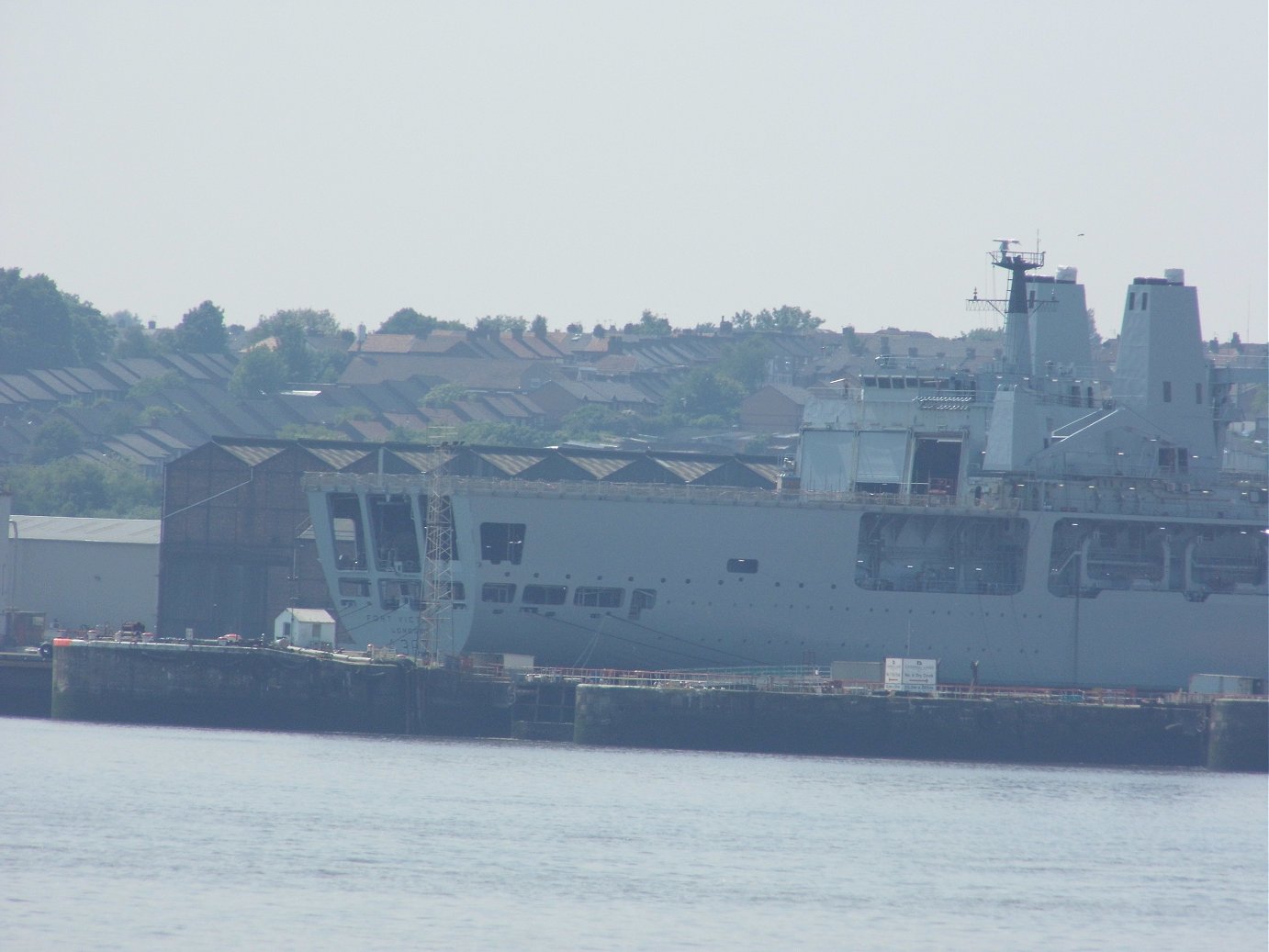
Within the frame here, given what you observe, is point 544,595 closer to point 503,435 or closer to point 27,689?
point 27,689

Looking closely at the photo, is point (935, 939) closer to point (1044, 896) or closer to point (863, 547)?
point (1044, 896)

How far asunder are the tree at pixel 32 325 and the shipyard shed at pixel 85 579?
84099 millimetres

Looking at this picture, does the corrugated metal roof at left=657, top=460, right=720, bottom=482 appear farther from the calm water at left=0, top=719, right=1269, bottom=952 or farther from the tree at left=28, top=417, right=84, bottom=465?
the tree at left=28, top=417, right=84, bottom=465

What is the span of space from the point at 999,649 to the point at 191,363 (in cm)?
11878

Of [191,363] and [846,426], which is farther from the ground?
[191,363]

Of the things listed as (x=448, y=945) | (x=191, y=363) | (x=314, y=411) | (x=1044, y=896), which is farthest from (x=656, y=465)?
(x=191, y=363)

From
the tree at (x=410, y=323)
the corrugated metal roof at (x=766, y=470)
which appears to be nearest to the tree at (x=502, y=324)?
the tree at (x=410, y=323)

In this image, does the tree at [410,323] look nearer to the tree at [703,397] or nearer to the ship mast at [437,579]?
the tree at [703,397]

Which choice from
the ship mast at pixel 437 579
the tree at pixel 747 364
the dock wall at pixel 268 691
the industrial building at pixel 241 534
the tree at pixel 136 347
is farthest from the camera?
the tree at pixel 136 347

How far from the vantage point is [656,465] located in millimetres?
78438

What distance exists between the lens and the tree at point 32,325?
157 meters

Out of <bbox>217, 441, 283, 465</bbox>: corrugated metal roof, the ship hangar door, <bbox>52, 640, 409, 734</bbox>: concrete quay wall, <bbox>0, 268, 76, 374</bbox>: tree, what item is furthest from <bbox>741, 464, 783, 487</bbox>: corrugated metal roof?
<bbox>0, 268, 76, 374</bbox>: tree

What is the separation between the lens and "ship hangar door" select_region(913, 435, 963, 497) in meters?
53.5

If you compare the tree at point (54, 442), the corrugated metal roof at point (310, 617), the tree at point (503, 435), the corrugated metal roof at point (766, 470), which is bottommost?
the corrugated metal roof at point (310, 617)
